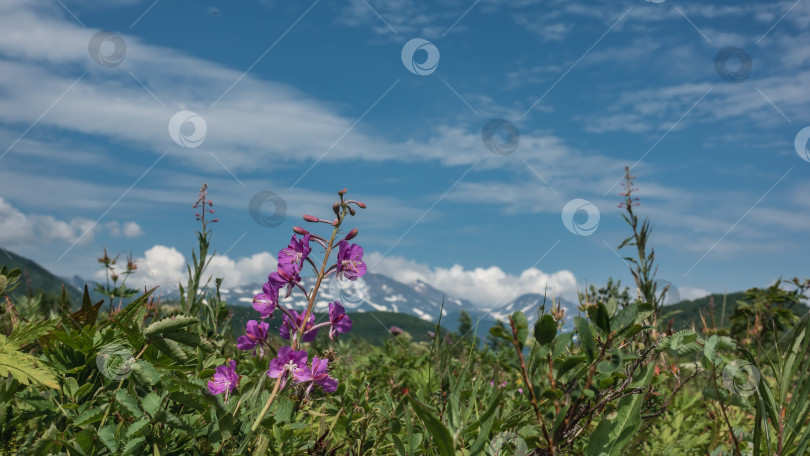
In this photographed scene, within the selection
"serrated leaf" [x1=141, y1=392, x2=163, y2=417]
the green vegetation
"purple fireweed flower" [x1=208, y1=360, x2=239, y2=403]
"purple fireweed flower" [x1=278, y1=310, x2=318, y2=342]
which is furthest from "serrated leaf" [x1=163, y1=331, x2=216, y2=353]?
"purple fireweed flower" [x1=278, y1=310, x2=318, y2=342]

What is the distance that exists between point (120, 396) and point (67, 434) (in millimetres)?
221

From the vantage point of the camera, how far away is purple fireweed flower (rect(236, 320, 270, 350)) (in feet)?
6.19

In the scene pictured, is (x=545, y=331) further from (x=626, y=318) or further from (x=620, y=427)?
(x=620, y=427)

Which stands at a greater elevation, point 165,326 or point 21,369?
point 165,326

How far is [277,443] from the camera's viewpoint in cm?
152

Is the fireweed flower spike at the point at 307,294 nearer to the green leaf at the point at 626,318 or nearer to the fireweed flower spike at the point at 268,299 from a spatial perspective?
the fireweed flower spike at the point at 268,299

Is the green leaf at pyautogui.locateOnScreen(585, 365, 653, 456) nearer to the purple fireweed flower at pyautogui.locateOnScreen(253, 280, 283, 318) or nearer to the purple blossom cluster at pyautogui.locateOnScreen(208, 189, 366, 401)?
the purple blossom cluster at pyautogui.locateOnScreen(208, 189, 366, 401)

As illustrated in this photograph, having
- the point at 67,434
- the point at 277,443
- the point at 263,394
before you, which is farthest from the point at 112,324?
the point at 277,443

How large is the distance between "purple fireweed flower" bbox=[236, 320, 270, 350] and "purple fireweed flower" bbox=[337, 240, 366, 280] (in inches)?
13.4

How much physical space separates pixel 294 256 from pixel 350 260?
0.67 ft

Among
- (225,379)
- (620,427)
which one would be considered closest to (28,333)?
(225,379)

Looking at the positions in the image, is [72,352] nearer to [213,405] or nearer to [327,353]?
[213,405]

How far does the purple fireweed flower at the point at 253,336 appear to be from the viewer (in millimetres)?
1887

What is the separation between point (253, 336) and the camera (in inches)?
75.4
